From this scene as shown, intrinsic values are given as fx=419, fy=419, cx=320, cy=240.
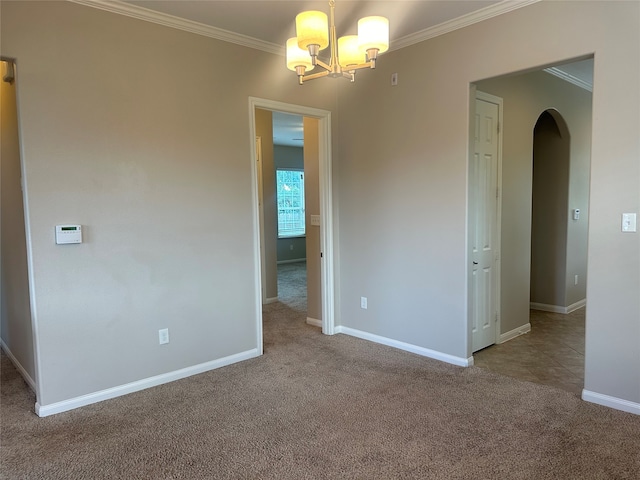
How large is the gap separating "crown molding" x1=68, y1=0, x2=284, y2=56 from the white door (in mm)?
1968

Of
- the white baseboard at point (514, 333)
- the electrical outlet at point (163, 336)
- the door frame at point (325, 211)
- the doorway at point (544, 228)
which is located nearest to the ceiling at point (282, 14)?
the doorway at point (544, 228)

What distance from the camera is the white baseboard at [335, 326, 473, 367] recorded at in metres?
3.51

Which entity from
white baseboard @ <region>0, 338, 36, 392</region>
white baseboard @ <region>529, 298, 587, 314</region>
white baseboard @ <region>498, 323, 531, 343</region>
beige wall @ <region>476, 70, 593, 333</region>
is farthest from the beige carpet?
white baseboard @ <region>529, 298, 587, 314</region>

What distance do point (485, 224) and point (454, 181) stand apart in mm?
698

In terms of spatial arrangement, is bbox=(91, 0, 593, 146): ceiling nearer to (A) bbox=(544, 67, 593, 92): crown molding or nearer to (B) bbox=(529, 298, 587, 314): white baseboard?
(A) bbox=(544, 67, 593, 92): crown molding

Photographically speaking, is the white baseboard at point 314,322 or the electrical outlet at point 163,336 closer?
the electrical outlet at point 163,336

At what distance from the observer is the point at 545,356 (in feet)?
12.2

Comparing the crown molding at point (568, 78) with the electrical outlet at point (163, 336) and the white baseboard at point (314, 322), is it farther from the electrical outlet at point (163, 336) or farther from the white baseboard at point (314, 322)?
the electrical outlet at point (163, 336)

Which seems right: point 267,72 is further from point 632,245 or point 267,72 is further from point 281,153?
point 281,153

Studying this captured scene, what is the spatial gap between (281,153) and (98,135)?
6870 mm

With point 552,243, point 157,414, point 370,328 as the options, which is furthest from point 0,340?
point 552,243

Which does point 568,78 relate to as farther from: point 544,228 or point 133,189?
point 133,189

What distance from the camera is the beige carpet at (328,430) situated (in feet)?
7.13

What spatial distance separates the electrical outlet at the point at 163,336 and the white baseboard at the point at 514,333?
3.07 m
